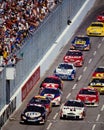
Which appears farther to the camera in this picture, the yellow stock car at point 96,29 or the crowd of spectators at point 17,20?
the yellow stock car at point 96,29

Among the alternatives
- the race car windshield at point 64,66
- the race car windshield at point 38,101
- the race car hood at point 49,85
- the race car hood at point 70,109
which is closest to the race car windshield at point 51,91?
the race car windshield at point 38,101

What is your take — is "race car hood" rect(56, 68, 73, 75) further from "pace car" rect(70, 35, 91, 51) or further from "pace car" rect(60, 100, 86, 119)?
"pace car" rect(60, 100, 86, 119)

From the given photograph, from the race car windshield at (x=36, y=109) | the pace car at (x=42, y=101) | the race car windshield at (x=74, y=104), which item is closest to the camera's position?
the race car windshield at (x=36, y=109)

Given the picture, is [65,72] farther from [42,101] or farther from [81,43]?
[42,101]

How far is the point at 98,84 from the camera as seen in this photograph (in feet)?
237

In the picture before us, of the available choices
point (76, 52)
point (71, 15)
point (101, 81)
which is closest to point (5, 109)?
point (101, 81)

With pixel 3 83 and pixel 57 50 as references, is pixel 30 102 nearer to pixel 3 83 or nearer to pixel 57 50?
pixel 3 83

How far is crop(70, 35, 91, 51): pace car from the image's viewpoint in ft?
276

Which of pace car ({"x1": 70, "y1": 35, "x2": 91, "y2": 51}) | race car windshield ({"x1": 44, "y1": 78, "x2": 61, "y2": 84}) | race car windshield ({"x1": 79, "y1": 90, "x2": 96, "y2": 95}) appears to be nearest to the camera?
race car windshield ({"x1": 79, "y1": 90, "x2": 96, "y2": 95})

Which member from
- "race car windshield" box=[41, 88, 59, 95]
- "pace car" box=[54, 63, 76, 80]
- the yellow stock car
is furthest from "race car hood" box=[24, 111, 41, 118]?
the yellow stock car

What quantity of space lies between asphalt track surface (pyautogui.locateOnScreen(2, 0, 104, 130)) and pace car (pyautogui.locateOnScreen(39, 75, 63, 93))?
882 mm

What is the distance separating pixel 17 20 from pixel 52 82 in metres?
8.76

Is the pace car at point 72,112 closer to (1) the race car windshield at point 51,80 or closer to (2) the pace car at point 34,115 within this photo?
(2) the pace car at point 34,115

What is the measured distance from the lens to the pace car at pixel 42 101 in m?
65.7
